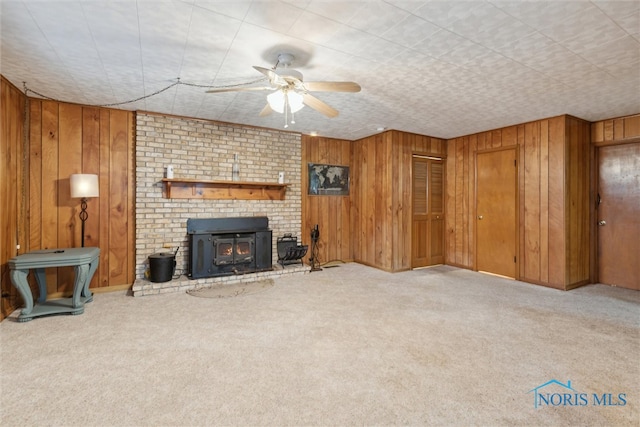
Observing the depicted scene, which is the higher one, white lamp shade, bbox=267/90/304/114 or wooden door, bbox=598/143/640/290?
white lamp shade, bbox=267/90/304/114

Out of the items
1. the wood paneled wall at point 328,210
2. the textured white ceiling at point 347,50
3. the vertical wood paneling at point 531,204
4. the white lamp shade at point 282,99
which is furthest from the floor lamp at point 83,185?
the vertical wood paneling at point 531,204

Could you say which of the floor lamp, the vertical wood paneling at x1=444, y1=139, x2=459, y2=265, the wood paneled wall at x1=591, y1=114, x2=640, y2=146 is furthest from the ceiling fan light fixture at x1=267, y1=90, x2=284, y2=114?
the wood paneled wall at x1=591, y1=114, x2=640, y2=146

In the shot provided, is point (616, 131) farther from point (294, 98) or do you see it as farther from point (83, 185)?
point (83, 185)

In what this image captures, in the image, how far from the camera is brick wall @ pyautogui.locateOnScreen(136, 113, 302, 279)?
14.3 ft

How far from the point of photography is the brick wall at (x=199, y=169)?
4.34m

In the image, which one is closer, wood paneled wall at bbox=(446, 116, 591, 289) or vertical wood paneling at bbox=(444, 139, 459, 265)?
wood paneled wall at bbox=(446, 116, 591, 289)

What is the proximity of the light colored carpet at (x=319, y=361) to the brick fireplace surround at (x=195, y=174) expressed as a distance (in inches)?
33.0

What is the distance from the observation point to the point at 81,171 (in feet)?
13.3

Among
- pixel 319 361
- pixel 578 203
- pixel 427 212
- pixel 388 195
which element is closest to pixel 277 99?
pixel 319 361

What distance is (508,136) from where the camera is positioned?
16.4 feet

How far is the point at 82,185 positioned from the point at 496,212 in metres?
6.11

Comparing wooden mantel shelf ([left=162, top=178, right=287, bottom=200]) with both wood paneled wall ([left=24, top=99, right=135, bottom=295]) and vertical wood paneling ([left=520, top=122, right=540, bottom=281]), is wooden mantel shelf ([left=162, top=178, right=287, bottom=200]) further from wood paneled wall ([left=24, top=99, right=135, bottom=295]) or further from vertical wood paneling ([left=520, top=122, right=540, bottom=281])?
vertical wood paneling ([left=520, top=122, right=540, bottom=281])

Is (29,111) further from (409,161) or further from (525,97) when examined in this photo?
(525,97)

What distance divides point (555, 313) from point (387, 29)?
3.46 m
